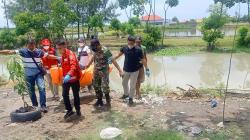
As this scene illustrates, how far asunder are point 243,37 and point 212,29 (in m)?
2.62

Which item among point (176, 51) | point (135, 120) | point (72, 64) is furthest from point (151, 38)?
point (72, 64)

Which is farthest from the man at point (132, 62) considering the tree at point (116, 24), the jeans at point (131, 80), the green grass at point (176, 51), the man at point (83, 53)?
the tree at point (116, 24)

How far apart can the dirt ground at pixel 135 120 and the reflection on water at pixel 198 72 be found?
5180 mm

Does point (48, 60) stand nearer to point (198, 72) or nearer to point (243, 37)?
point (198, 72)

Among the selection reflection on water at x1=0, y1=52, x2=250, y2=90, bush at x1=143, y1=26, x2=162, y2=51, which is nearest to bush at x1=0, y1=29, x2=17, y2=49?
reflection on water at x1=0, y1=52, x2=250, y2=90

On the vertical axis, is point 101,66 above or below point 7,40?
above

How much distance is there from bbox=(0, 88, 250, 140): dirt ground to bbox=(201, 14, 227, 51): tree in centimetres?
2090

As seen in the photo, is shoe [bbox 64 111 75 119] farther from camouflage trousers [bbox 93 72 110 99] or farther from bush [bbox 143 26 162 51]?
bush [bbox 143 26 162 51]

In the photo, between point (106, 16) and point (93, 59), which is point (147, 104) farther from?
point (106, 16)

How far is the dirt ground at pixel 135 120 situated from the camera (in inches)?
258

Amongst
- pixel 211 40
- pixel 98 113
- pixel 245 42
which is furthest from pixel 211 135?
pixel 245 42

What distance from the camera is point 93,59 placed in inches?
314

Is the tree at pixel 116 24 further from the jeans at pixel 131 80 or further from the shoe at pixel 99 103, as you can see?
the shoe at pixel 99 103

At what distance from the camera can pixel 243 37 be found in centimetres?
3052
